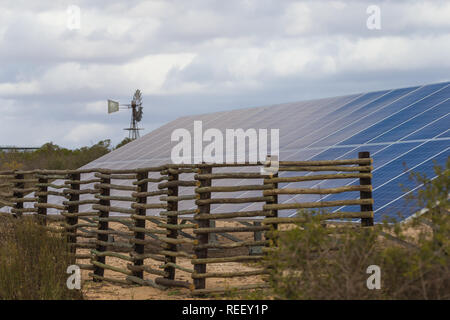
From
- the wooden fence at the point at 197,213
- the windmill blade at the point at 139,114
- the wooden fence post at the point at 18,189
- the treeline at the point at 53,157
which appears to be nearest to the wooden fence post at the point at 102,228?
the wooden fence at the point at 197,213

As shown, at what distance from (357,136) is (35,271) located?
34.0 feet

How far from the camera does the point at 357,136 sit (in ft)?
55.2

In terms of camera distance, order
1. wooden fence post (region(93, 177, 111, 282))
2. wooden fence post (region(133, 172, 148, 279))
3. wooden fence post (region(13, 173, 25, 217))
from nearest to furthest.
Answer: wooden fence post (region(133, 172, 148, 279))
wooden fence post (region(93, 177, 111, 282))
wooden fence post (region(13, 173, 25, 217))

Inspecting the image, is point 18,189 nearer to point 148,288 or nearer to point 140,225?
point 140,225

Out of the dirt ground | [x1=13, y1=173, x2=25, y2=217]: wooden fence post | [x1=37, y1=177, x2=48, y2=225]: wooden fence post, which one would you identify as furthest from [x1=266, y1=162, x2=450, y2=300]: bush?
[x1=13, y1=173, x2=25, y2=217]: wooden fence post

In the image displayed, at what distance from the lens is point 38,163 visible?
135 ft

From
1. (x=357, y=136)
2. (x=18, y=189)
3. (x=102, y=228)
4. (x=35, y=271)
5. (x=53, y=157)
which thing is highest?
(x=53, y=157)

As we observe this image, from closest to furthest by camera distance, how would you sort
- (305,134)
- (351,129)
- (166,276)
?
(166,276), (351,129), (305,134)

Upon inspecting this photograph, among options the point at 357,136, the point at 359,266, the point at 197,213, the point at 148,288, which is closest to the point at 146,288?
the point at 148,288

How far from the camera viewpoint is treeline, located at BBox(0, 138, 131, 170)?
38344mm

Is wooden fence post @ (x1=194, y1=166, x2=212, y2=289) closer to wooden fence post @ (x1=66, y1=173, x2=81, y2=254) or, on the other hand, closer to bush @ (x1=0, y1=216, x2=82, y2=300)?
bush @ (x1=0, y1=216, x2=82, y2=300)
